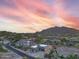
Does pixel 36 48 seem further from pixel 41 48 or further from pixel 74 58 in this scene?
pixel 74 58

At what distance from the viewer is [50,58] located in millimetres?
40750

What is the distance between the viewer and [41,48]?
252ft

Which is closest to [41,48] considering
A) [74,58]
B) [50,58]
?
[50,58]

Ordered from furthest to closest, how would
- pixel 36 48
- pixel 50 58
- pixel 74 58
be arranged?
pixel 36 48 → pixel 50 58 → pixel 74 58

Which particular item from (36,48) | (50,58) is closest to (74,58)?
(50,58)

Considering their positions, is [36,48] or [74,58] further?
[36,48]

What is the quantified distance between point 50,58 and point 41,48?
36088 millimetres

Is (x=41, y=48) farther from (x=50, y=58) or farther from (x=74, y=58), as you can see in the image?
(x=74, y=58)

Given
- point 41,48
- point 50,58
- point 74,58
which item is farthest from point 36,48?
point 74,58

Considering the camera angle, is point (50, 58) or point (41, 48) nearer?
point (50, 58)

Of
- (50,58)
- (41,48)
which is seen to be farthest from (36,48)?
(50,58)

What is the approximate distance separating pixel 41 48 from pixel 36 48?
1918 millimetres

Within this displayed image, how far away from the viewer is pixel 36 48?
247ft

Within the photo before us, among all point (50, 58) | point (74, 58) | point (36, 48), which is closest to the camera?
point (74, 58)
